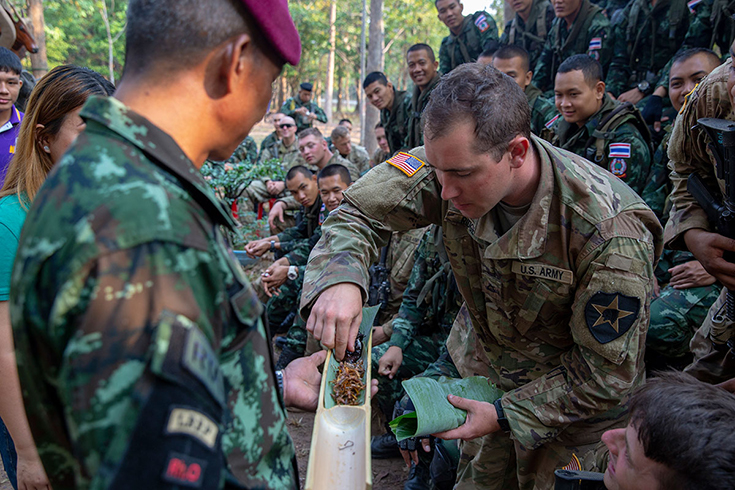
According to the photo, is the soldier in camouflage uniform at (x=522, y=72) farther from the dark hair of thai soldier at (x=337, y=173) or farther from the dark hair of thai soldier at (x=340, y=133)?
the dark hair of thai soldier at (x=340, y=133)

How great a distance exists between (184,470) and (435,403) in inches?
55.9

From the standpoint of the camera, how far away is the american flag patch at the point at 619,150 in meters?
3.87

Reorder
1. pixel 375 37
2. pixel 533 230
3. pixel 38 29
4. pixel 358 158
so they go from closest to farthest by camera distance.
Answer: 1. pixel 533 230
2. pixel 358 158
3. pixel 38 29
4. pixel 375 37

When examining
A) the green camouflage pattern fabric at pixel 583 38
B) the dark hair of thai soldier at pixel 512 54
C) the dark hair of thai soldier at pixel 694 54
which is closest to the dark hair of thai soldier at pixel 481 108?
the dark hair of thai soldier at pixel 694 54

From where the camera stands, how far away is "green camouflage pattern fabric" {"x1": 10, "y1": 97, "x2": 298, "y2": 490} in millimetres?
664

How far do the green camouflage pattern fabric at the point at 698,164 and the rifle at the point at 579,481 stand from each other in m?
1.18

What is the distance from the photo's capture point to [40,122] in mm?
1833

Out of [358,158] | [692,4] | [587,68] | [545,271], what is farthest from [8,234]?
[358,158]

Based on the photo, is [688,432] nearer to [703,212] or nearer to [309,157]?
[703,212]

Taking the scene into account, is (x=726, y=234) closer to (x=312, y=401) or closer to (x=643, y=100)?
(x=312, y=401)

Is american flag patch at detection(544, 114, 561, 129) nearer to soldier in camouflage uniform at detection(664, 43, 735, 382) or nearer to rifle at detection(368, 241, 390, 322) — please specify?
rifle at detection(368, 241, 390, 322)

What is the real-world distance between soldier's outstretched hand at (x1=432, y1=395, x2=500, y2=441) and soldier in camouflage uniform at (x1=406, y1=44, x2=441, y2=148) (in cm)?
445

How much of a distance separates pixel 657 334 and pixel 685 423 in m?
1.85

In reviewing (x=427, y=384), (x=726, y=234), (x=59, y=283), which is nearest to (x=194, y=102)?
(x=59, y=283)
